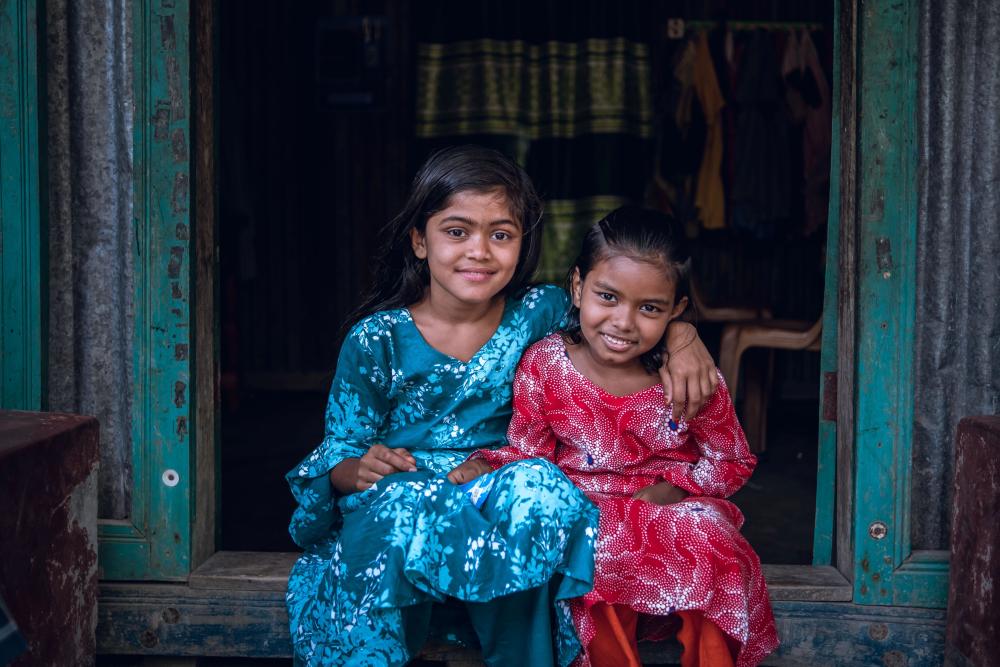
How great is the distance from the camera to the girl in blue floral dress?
1.93 meters

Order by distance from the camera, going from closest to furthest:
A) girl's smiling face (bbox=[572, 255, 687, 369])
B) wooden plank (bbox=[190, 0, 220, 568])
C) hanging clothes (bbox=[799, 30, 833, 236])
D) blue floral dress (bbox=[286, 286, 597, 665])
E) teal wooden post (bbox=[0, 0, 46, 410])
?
blue floral dress (bbox=[286, 286, 597, 665])
girl's smiling face (bbox=[572, 255, 687, 369])
teal wooden post (bbox=[0, 0, 46, 410])
wooden plank (bbox=[190, 0, 220, 568])
hanging clothes (bbox=[799, 30, 833, 236])

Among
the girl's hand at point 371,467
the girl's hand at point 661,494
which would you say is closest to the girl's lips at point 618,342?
the girl's hand at point 661,494

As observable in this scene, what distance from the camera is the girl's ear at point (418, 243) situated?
2.36 m

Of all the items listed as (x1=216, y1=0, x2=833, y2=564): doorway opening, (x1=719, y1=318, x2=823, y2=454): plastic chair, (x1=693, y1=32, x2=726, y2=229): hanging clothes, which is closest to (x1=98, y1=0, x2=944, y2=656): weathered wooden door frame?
(x1=719, y1=318, x2=823, y2=454): plastic chair

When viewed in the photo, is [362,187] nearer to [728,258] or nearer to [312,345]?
[312,345]

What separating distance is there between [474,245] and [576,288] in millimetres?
270

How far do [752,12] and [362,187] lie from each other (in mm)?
2816

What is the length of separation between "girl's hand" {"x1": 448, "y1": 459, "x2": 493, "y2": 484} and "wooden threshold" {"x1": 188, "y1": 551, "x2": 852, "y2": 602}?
583 mm

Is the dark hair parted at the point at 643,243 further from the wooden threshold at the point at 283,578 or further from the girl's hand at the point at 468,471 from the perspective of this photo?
the wooden threshold at the point at 283,578

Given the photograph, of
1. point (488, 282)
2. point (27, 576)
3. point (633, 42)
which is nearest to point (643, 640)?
point (488, 282)

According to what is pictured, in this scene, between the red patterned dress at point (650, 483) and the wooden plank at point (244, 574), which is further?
the wooden plank at point (244, 574)

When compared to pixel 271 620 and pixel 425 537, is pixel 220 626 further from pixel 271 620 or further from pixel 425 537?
pixel 425 537

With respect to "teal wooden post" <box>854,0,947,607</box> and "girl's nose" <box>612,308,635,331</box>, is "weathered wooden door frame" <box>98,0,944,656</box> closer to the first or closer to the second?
"teal wooden post" <box>854,0,947,607</box>

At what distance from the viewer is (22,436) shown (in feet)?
6.14
